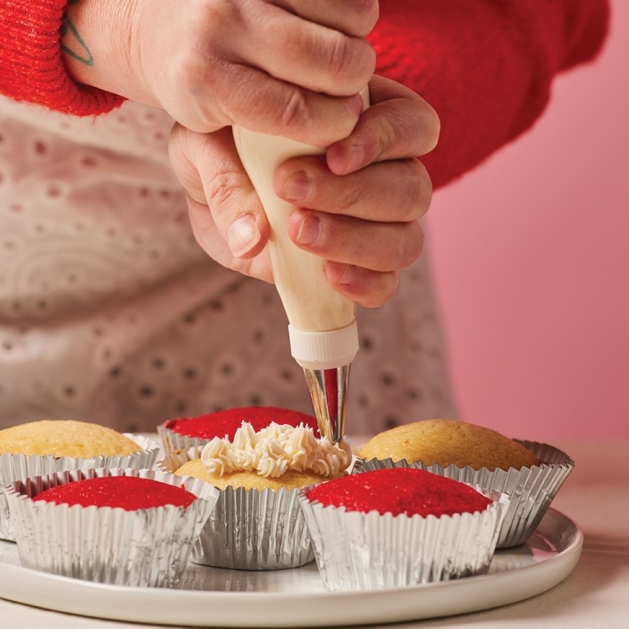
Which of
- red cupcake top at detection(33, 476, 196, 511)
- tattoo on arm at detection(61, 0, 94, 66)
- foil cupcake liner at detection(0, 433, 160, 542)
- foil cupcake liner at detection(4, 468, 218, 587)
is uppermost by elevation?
tattoo on arm at detection(61, 0, 94, 66)

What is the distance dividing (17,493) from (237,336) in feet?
2.30

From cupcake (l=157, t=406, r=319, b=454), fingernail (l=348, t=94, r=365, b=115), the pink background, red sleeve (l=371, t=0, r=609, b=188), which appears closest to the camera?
fingernail (l=348, t=94, r=365, b=115)

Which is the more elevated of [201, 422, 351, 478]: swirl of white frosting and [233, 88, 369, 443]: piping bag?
[233, 88, 369, 443]: piping bag

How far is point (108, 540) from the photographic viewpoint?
0.72 meters

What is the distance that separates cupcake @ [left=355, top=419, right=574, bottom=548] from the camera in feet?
2.89

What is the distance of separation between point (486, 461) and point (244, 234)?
32 cm

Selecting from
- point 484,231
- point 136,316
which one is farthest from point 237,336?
point 484,231

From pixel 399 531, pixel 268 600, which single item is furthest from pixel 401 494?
pixel 268 600

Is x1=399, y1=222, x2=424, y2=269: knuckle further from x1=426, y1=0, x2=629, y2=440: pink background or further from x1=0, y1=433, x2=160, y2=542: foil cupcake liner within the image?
x1=426, y1=0, x2=629, y2=440: pink background

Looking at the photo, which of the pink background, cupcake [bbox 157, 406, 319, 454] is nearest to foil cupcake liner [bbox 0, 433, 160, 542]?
cupcake [bbox 157, 406, 319, 454]

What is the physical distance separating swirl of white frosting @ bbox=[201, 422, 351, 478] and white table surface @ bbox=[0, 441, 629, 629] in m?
0.23

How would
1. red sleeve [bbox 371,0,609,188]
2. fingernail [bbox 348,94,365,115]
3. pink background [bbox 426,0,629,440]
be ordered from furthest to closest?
1. pink background [bbox 426,0,629,440]
2. red sleeve [bbox 371,0,609,188]
3. fingernail [bbox 348,94,365,115]

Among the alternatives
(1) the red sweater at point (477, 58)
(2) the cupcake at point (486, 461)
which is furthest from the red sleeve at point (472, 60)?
(2) the cupcake at point (486, 461)

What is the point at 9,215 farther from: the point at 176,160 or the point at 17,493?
Answer: the point at 17,493
